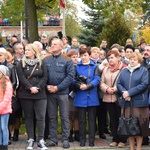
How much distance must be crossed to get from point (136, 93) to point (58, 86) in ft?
5.40

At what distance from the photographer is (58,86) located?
962 centimetres

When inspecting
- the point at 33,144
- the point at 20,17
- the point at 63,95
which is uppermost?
the point at 20,17

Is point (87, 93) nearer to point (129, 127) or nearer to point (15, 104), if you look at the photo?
point (129, 127)

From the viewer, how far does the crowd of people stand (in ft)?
30.4

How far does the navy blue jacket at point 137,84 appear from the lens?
915 centimetres

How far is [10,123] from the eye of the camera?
1031 cm

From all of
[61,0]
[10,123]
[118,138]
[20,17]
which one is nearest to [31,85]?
[10,123]

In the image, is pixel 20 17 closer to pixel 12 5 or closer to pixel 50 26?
pixel 12 5

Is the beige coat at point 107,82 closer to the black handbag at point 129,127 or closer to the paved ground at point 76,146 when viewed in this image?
the black handbag at point 129,127

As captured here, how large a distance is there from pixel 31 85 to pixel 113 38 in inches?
599

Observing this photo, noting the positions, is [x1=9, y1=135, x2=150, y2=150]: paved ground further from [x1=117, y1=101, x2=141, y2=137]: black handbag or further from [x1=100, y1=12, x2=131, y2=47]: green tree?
[x1=100, y1=12, x2=131, y2=47]: green tree

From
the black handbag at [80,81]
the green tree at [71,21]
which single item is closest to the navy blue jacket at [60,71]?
the black handbag at [80,81]

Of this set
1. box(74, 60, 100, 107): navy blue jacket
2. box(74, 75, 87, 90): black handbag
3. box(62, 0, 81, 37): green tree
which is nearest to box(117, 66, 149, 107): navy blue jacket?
box(74, 60, 100, 107): navy blue jacket

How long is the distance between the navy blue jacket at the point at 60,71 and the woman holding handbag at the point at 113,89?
760mm
